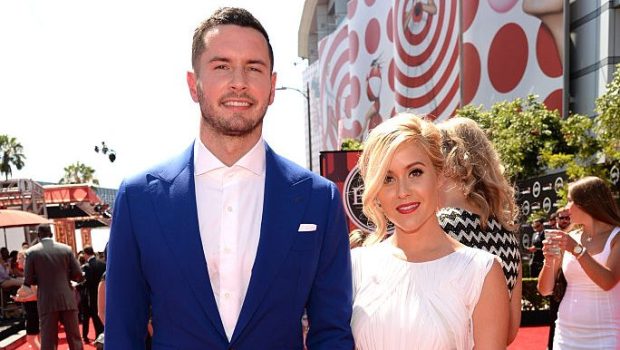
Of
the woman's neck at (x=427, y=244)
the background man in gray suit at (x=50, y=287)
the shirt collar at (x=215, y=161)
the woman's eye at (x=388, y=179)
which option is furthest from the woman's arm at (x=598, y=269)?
the background man in gray suit at (x=50, y=287)

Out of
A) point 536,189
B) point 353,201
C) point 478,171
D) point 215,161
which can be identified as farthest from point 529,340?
point 215,161

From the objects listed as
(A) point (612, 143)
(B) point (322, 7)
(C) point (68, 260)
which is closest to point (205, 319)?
(C) point (68, 260)

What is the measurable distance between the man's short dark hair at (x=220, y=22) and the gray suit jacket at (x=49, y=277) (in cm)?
731

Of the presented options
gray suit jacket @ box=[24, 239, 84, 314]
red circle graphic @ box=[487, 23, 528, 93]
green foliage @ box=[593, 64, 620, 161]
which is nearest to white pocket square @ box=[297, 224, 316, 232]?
gray suit jacket @ box=[24, 239, 84, 314]

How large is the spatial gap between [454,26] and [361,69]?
18.5m

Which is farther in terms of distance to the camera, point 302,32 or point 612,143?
point 302,32

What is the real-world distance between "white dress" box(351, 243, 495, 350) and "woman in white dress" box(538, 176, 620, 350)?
184 centimetres

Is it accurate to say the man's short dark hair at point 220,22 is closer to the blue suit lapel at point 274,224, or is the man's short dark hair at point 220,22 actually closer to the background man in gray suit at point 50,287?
the blue suit lapel at point 274,224

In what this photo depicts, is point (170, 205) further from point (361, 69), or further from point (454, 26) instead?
point (361, 69)

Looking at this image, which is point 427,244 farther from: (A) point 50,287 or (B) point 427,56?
(B) point 427,56

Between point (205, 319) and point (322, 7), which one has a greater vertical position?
point (322, 7)

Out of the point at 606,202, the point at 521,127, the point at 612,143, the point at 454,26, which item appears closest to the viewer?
the point at 606,202

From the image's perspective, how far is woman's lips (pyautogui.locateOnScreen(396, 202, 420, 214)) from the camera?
2.32 meters

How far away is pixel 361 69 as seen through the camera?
4675 centimetres
